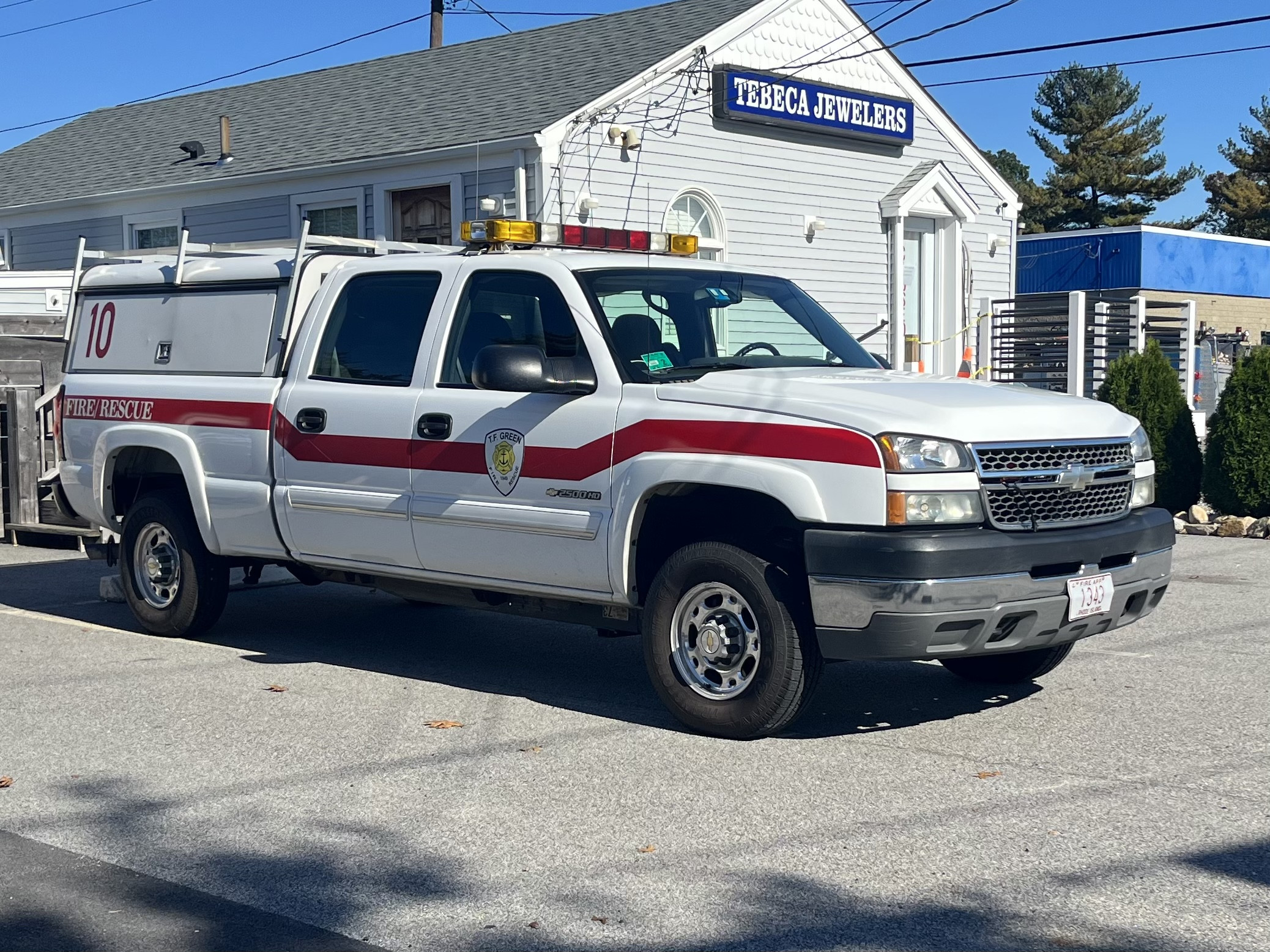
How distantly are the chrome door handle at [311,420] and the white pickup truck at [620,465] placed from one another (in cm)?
1

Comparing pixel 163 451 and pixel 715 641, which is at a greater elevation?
pixel 163 451

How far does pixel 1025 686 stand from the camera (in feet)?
24.2

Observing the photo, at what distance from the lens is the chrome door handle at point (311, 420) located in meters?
7.60

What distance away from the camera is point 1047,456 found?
241 inches

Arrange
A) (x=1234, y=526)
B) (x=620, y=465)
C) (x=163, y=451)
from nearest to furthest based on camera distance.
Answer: (x=620, y=465)
(x=163, y=451)
(x=1234, y=526)

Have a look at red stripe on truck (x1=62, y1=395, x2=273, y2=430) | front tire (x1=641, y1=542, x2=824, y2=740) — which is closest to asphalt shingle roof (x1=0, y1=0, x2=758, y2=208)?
red stripe on truck (x1=62, y1=395, x2=273, y2=430)

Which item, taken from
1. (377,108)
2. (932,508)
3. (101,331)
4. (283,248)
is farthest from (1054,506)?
(377,108)

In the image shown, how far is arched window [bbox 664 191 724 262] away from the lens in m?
18.4

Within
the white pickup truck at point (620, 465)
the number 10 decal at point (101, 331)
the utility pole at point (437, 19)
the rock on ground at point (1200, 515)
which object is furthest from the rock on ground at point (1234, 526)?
the utility pole at point (437, 19)

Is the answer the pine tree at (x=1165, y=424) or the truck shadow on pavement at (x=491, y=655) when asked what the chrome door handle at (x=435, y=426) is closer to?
the truck shadow on pavement at (x=491, y=655)

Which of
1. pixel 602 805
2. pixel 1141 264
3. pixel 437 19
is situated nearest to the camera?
pixel 602 805

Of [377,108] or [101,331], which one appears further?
[377,108]

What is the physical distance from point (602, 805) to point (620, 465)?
161 centimetres

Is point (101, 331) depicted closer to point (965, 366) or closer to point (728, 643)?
point (728, 643)
